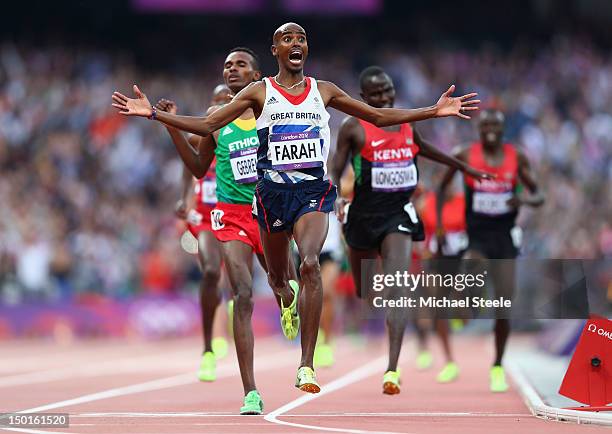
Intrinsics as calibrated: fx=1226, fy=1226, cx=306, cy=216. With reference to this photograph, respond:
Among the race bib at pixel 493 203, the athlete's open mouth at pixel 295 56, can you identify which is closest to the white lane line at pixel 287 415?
the athlete's open mouth at pixel 295 56

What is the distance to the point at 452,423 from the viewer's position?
810 cm

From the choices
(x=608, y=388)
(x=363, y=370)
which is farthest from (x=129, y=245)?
(x=608, y=388)

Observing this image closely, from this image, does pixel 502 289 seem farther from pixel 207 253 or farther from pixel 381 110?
pixel 381 110

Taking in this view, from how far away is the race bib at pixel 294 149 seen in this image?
8.38m

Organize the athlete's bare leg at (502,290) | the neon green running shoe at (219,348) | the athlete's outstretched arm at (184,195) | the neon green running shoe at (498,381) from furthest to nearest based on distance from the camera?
the neon green running shoe at (219,348) → the athlete's outstretched arm at (184,195) → the athlete's bare leg at (502,290) → the neon green running shoe at (498,381)

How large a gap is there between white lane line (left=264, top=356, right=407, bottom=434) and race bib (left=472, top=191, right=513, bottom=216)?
2.18m

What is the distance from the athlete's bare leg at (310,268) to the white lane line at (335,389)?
60cm

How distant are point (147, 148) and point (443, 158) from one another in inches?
659

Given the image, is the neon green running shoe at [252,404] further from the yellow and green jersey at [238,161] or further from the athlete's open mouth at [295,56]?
the athlete's open mouth at [295,56]

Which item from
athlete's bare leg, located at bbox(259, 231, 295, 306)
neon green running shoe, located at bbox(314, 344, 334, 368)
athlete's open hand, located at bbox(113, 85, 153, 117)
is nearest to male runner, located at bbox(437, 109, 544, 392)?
neon green running shoe, located at bbox(314, 344, 334, 368)

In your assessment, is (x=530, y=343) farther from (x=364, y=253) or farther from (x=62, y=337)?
(x=364, y=253)

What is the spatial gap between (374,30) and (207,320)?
20921 mm

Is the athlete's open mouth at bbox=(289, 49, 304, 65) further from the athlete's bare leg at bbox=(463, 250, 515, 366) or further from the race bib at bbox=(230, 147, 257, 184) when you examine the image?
the athlete's bare leg at bbox=(463, 250, 515, 366)
